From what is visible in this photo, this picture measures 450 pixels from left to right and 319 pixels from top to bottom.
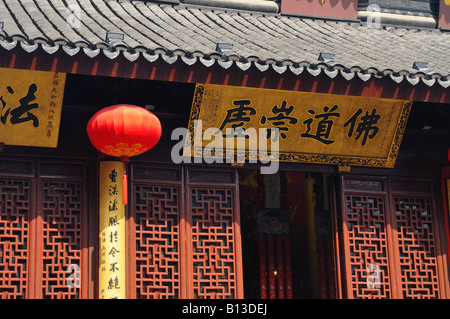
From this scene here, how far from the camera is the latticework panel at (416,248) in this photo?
31.0 ft

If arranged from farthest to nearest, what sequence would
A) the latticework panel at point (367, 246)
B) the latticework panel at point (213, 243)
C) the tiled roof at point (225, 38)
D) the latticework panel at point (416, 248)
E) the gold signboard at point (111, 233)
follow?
the latticework panel at point (416, 248) → the latticework panel at point (367, 246) → the latticework panel at point (213, 243) → the gold signboard at point (111, 233) → the tiled roof at point (225, 38)

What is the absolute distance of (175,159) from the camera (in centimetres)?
905

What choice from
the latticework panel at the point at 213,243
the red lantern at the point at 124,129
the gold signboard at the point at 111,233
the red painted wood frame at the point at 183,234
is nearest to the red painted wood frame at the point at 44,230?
the gold signboard at the point at 111,233

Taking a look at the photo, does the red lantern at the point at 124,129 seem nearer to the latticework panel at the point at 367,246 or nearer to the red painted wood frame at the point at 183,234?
the red painted wood frame at the point at 183,234

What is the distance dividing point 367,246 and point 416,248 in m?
0.53

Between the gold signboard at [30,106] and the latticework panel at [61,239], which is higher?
the gold signboard at [30,106]

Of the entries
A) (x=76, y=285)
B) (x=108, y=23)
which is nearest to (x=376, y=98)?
(x=108, y=23)

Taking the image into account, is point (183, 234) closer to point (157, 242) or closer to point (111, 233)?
point (157, 242)

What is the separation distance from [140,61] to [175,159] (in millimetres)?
1285

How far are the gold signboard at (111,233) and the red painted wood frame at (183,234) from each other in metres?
0.11

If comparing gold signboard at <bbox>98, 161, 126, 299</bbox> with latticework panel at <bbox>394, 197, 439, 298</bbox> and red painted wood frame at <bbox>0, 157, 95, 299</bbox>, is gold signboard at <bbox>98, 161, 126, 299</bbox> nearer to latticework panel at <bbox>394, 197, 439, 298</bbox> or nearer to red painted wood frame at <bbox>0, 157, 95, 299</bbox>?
red painted wood frame at <bbox>0, 157, 95, 299</bbox>

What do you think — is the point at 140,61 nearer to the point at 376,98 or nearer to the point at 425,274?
the point at 376,98

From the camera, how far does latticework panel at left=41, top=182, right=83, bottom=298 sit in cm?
846

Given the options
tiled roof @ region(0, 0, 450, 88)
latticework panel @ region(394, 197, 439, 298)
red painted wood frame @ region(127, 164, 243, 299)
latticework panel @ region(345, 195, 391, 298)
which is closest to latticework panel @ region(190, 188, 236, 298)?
red painted wood frame @ region(127, 164, 243, 299)
